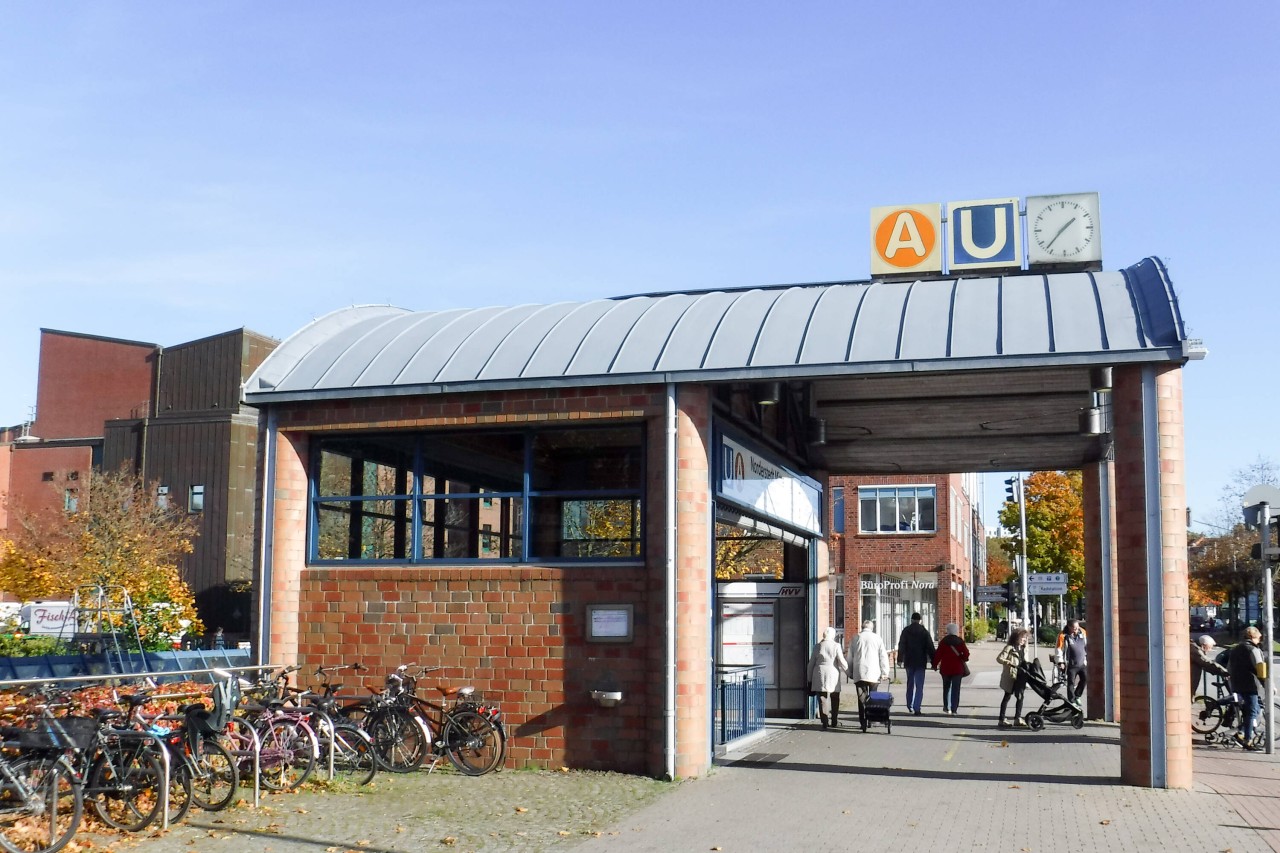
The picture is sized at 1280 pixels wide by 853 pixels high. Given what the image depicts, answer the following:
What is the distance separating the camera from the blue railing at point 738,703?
15.4 metres

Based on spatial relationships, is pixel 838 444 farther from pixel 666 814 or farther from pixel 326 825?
pixel 326 825

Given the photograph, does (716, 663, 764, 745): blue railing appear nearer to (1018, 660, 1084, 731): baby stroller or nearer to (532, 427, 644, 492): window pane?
(532, 427, 644, 492): window pane

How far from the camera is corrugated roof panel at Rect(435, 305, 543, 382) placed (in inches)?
565

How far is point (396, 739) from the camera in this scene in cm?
1341

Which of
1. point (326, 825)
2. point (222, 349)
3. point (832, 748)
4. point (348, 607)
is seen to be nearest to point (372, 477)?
point (348, 607)

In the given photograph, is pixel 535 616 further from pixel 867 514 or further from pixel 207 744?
pixel 867 514

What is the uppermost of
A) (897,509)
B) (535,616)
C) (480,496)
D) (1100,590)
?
(897,509)

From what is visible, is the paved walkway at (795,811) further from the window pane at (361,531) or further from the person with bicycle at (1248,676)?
the window pane at (361,531)

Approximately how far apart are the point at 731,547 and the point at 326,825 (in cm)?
1228

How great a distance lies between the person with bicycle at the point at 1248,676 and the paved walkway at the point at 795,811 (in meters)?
1.53

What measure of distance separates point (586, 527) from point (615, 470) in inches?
26.8

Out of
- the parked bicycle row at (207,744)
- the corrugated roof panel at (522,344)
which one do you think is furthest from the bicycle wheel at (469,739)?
the corrugated roof panel at (522,344)

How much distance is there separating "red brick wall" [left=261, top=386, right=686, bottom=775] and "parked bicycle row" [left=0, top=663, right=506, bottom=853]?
403mm

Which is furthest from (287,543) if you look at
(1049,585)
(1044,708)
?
(1049,585)
